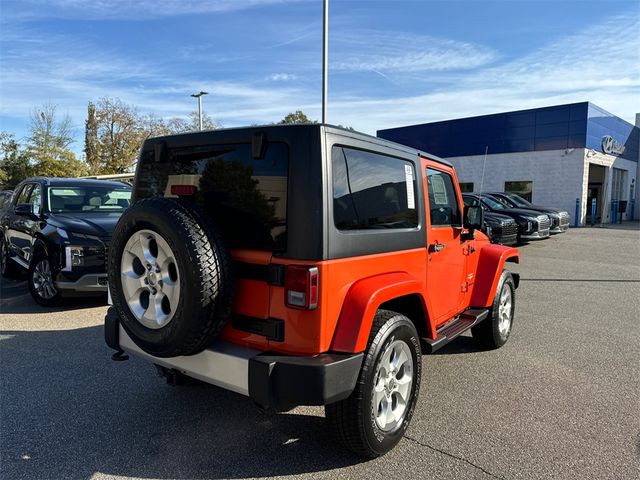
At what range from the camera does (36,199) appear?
280 inches

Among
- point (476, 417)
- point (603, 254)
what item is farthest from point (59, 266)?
point (603, 254)

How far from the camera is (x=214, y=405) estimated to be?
347 centimetres

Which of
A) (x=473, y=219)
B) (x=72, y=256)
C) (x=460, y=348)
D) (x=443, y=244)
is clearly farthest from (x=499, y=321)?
(x=72, y=256)

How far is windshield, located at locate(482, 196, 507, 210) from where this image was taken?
49.7ft

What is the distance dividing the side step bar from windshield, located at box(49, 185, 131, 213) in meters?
5.38

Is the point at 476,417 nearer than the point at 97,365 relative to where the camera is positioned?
Yes

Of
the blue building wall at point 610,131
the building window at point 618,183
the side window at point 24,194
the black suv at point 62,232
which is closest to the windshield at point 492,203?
the black suv at point 62,232

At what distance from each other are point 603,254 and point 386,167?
12.5 m

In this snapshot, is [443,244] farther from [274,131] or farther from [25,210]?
[25,210]

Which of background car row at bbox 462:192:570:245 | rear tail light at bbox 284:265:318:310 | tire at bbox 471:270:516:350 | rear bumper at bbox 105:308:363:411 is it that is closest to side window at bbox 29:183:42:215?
rear bumper at bbox 105:308:363:411

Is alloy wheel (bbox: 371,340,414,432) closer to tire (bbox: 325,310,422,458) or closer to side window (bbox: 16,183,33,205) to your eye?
tire (bbox: 325,310,422,458)

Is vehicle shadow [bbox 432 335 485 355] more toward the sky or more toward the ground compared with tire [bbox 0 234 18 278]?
more toward the ground

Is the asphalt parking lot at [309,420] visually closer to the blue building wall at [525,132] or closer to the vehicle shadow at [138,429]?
the vehicle shadow at [138,429]

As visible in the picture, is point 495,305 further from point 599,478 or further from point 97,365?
point 97,365
